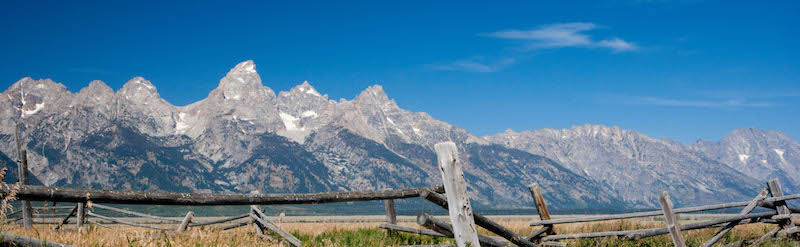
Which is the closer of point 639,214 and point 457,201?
point 457,201

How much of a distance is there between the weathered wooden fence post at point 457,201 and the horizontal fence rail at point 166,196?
3.15ft

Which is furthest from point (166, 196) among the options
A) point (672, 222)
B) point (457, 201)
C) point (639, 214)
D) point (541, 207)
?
point (639, 214)

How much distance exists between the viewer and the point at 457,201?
657 centimetres

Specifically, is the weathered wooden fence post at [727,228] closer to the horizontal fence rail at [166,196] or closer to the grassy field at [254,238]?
the grassy field at [254,238]

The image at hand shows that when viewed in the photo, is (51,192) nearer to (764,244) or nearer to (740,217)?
(740,217)

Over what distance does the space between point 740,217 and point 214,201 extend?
10643mm

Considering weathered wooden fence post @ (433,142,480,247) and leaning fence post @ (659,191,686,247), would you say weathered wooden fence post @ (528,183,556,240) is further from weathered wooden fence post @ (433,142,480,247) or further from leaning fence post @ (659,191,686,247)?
weathered wooden fence post @ (433,142,480,247)

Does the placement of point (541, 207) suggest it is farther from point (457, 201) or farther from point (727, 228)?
point (457, 201)

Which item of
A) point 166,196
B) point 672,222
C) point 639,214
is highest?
point 166,196

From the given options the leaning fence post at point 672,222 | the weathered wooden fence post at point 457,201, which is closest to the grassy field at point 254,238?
the leaning fence post at point 672,222

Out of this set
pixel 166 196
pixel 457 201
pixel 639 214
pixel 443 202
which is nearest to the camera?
pixel 166 196

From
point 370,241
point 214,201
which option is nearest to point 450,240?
point 370,241

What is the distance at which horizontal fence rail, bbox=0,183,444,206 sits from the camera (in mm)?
4526

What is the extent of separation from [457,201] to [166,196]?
3.31 meters
